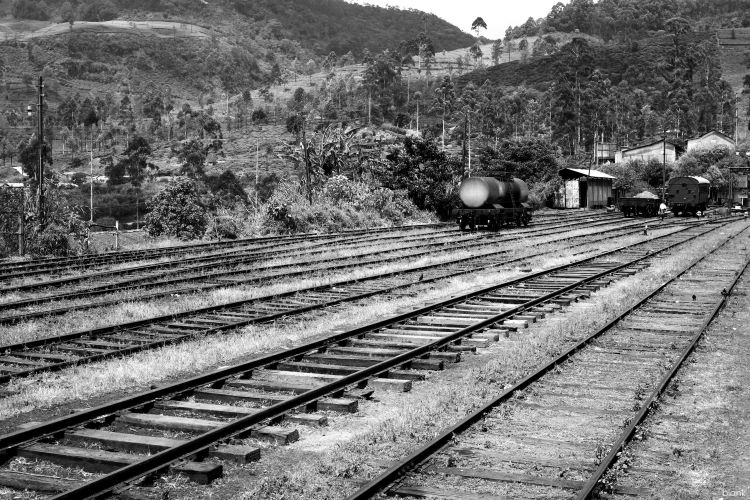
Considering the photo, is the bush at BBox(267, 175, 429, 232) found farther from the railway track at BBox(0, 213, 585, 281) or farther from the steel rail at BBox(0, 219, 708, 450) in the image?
the steel rail at BBox(0, 219, 708, 450)

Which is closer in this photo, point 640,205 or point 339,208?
point 339,208

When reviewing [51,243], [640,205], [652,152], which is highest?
[652,152]

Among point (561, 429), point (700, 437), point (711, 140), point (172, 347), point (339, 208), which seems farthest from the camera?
point (711, 140)


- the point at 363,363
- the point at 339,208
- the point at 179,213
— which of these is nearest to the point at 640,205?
the point at 339,208

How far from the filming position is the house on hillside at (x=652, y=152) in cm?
10606

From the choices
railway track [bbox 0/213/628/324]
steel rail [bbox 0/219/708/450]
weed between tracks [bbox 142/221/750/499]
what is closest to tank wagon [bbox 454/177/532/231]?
railway track [bbox 0/213/628/324]

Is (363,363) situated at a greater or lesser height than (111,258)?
lesser

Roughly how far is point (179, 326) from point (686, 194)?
55481 mm

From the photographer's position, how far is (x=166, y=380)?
10.4 m

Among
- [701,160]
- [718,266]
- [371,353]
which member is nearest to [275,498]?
[371,353]

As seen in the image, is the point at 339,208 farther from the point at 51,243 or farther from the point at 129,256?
the point at 129,256

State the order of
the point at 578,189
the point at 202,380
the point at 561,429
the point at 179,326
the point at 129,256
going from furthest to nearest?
the point at 578,189 → the point at 129,256 → the point at 179,326 → the point at 202,380 → the point at 561,429

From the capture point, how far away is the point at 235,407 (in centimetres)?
890

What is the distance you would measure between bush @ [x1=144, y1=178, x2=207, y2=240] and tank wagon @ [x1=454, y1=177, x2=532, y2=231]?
13394 mm
